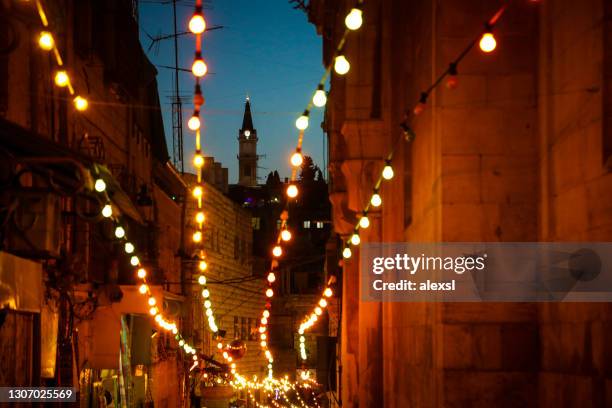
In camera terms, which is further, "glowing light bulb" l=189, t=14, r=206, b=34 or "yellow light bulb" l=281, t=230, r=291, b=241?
"yellow light bulb" l=281, t=230, r=291, b=241

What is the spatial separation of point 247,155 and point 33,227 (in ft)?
363

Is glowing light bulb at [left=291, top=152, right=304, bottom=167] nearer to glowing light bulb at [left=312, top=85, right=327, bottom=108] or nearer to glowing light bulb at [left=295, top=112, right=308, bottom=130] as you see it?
glowing light bulb at [left=295, top=112, right=308, bottom=130]

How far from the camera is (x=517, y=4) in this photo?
1027 centimetres

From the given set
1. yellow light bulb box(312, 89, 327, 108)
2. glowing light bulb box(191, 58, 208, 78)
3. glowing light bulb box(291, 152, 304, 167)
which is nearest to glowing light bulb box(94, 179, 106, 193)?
glowing light bulb box(291, 152, 304, 167)

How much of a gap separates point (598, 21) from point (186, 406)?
30.2 meters

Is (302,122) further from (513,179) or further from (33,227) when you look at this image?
(33,227)

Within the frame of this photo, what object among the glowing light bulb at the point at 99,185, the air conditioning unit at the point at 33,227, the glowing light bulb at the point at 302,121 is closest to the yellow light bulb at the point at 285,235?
the glowing light bulb at the point at 99,185

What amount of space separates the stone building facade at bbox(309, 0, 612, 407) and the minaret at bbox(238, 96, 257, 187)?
349 ft

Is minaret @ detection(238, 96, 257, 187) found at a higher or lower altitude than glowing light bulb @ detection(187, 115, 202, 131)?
higher

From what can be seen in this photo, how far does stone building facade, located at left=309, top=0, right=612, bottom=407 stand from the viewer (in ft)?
27.3

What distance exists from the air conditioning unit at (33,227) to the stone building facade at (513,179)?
5566 mm

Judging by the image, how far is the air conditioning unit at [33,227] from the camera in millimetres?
12734

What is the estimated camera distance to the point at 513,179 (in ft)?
33.5

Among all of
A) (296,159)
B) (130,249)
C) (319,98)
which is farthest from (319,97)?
(130,249)
